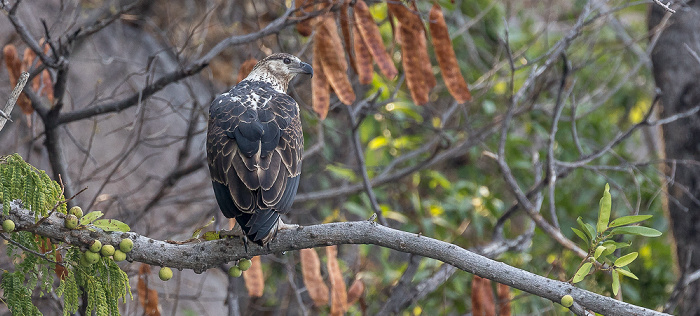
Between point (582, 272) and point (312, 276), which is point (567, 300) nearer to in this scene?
point (582, 272)

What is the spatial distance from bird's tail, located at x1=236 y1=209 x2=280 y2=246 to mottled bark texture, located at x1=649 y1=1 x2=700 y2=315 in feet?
11.1

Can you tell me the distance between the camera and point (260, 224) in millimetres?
2812

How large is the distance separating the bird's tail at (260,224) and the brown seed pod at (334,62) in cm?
102

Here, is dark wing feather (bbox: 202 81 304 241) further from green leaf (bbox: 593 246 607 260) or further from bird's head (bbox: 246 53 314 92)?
green leaf (bbox: 593 246 607 260)

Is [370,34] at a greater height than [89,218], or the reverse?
[370,34]

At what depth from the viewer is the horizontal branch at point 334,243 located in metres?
2.44

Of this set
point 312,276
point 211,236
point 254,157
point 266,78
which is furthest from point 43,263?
point 266,78

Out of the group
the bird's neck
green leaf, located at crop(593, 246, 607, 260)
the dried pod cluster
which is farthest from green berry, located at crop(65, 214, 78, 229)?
green leaf, located at crop(593, 246, 607, 260)

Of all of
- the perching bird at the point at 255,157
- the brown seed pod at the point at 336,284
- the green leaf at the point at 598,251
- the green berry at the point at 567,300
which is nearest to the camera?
the green berry at the point at 567,300

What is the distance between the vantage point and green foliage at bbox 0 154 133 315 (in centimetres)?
242

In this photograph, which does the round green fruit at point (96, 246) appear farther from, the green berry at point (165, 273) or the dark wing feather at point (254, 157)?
the dark wing feather at point (254, 157)

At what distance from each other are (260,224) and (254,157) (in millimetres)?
396

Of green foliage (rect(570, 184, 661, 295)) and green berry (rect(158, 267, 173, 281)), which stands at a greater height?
green berry (rect(158, 267, 173, 281))

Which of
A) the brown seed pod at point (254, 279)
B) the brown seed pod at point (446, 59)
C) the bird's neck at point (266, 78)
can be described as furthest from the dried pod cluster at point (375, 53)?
the brown seed pod at point (254, 279)
